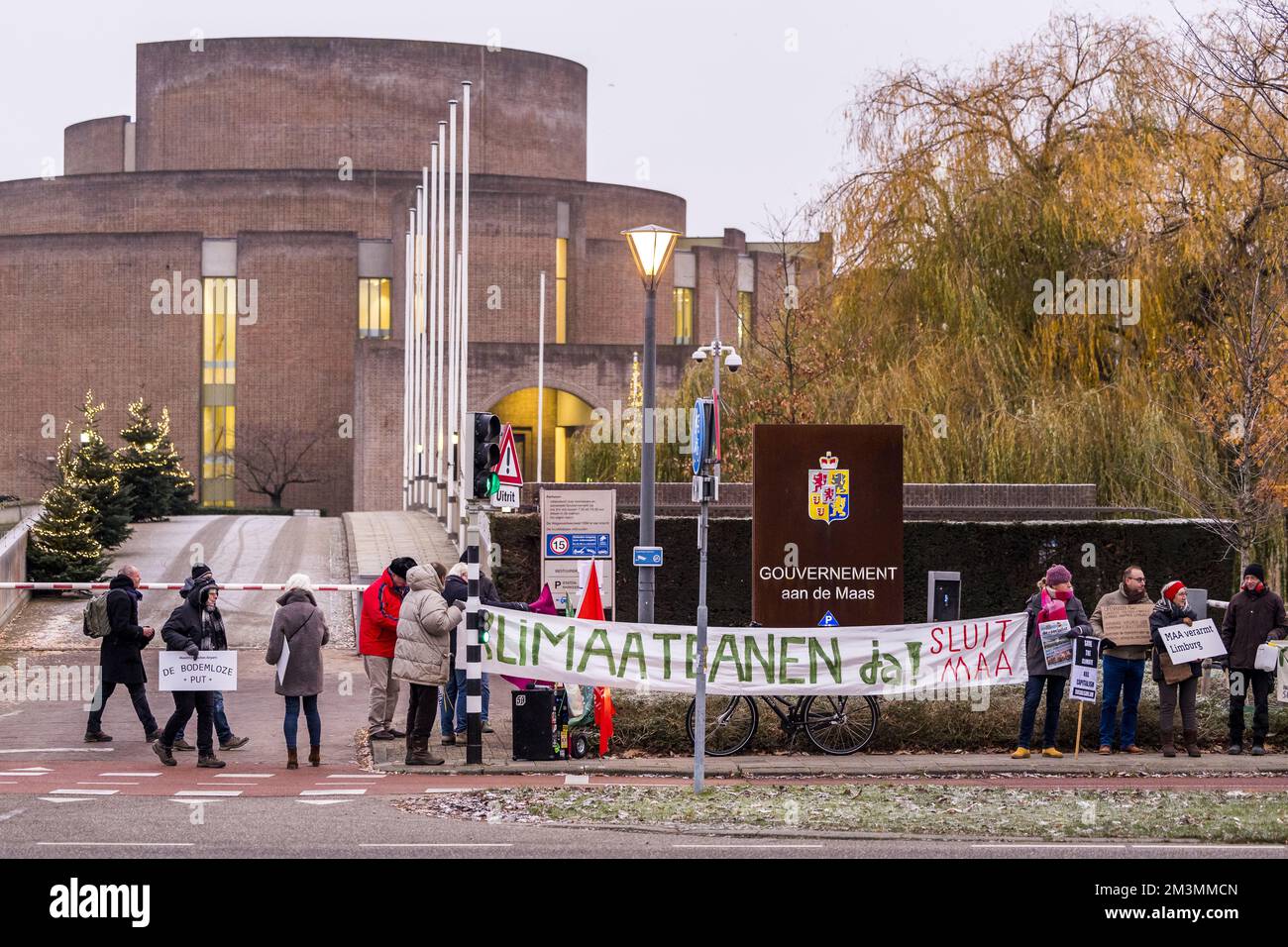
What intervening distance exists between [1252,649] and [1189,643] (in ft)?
2.33

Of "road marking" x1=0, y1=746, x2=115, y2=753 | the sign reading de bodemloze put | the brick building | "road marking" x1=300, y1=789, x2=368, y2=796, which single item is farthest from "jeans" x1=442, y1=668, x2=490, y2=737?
the brick building

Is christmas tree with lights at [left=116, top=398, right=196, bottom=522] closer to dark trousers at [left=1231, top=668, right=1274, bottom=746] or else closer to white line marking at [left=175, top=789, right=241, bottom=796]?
white line marking at [left=175, top=789, right=241, bottom=796]

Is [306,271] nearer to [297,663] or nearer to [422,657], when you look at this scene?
[297,663]

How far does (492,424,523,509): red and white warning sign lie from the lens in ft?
53.4

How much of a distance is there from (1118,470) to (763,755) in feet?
46.5

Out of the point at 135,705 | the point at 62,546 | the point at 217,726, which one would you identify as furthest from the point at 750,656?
the point at 62,546

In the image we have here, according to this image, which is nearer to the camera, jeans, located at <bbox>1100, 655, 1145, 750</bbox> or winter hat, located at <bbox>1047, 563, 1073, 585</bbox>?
winter hat, located at <bbox>1047, 563, 1073, 585</bbox>

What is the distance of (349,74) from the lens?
7650cm

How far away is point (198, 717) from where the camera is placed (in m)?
15.7

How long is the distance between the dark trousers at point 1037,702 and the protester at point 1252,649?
1.77 metres

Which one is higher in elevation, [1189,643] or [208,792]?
[1189,643]

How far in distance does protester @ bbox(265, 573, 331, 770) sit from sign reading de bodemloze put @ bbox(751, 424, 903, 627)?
17.2 feet

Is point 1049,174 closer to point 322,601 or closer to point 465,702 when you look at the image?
point 322,601

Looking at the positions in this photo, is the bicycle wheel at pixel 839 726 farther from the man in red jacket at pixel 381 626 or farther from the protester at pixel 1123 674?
the man in red jacket at pixel 381 626
